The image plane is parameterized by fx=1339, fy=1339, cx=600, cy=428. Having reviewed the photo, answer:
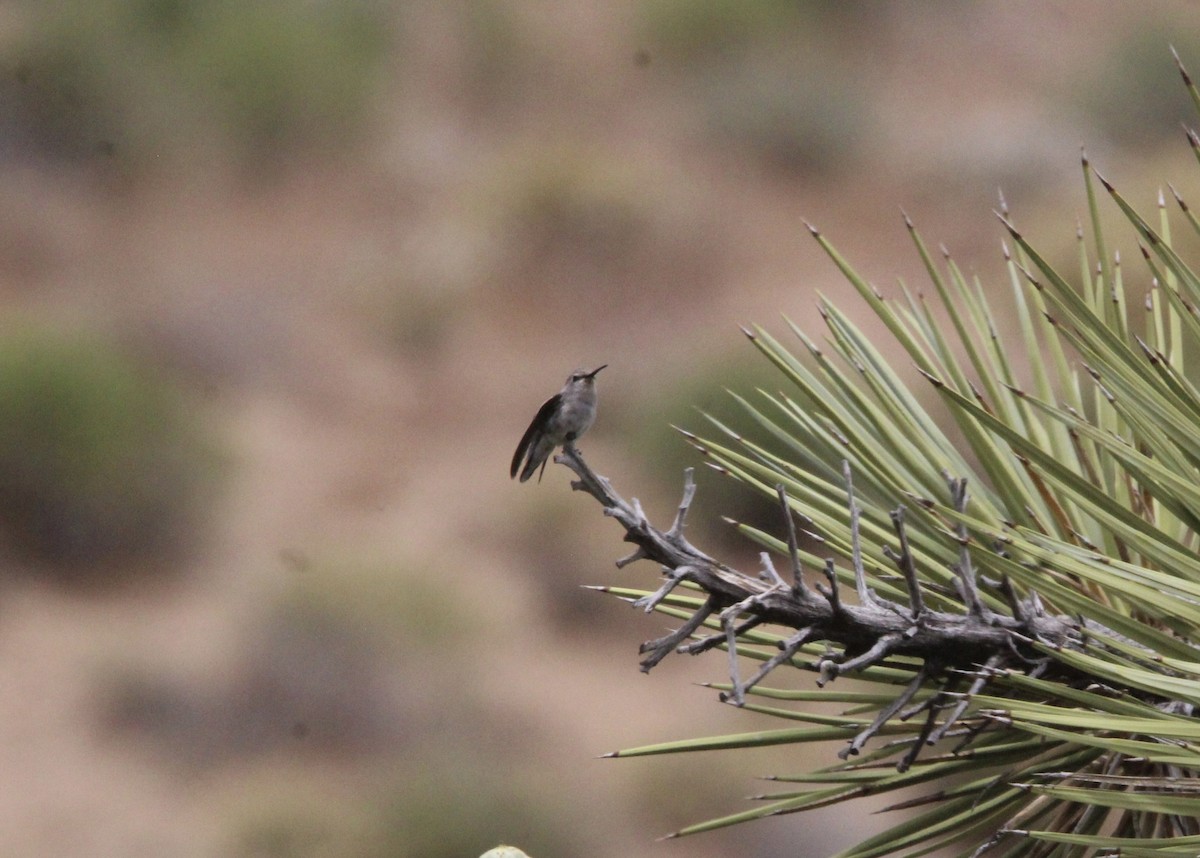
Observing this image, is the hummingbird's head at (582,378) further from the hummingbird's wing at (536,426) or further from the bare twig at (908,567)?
the bare twig at (908,567)

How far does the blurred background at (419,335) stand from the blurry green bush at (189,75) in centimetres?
6

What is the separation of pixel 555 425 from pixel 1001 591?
1.24m

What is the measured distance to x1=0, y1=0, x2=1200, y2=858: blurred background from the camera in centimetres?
1238

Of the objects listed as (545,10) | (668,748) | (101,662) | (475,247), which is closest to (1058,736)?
(668,748)

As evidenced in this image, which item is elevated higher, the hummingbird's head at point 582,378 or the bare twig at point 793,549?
the hummingbird's head at point 582,378

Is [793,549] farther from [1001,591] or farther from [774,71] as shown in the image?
[774,71]

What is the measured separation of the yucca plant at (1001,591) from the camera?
1655 mm

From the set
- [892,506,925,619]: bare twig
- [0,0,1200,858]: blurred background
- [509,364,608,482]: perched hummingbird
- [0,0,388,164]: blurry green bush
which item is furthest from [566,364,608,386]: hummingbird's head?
[0,0,388,164]: blurry green bush

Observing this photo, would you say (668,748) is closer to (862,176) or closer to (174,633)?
(174,633)

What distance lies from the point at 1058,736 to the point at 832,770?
62 centimetres

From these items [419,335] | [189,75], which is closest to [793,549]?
[419,335]

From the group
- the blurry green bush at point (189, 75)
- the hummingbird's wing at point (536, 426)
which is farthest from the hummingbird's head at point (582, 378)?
the blurry green bush at point (189, 75)

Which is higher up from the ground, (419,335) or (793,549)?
(419,335)

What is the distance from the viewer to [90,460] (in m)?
14.1
